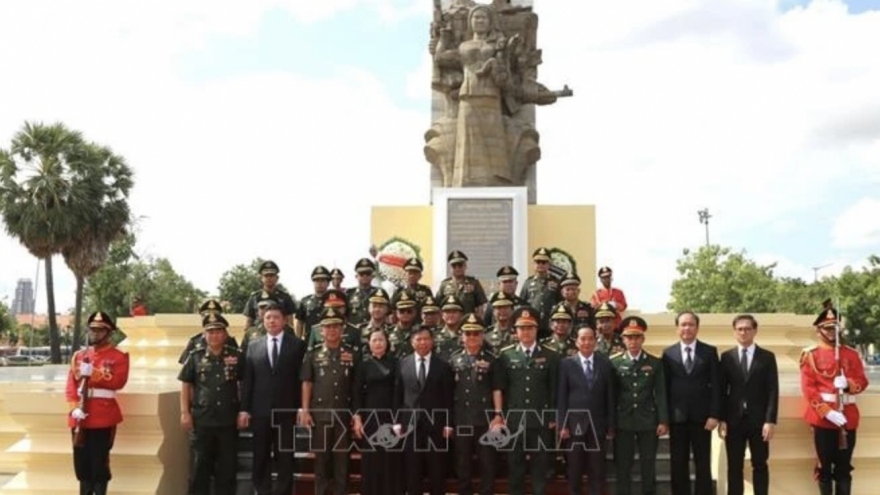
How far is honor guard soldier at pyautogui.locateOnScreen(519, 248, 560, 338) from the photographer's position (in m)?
7.45

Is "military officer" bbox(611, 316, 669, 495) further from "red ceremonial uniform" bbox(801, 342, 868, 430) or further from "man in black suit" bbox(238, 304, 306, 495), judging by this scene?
"man in black suit" bbox(238, 304, 306, 495)

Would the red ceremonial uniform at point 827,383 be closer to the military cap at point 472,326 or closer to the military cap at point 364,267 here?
the military cap at point 472,326

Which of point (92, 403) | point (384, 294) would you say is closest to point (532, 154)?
point (384, 294)

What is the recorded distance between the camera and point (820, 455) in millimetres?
5840

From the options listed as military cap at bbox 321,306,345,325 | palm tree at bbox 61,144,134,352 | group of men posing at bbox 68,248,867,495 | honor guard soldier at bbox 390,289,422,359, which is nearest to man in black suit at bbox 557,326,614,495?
group of men posing at bbox 68,248,867,495

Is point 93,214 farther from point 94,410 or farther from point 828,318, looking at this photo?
point 828,318

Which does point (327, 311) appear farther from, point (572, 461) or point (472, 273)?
point (472, 273)

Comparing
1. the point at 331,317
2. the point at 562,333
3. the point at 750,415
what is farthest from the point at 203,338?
the point at 750,415

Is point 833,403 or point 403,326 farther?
point 403,326

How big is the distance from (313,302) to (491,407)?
7.77 ft

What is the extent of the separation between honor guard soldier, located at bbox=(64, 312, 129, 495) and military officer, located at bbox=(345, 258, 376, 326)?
2.18m

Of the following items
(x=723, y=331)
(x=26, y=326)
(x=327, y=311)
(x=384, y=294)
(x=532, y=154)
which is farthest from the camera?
(x=26, y=326)

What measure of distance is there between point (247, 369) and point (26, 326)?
63872 mm

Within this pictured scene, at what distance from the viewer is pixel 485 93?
41.5 ft
